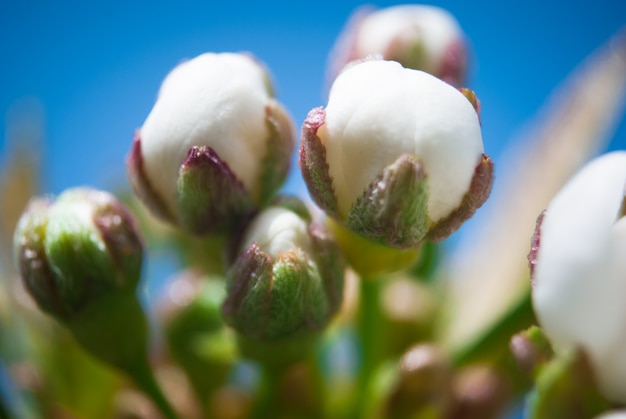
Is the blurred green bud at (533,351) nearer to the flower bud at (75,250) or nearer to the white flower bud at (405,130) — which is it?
the white flower bud at (405,130)

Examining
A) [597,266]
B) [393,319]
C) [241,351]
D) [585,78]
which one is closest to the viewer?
[597,266]

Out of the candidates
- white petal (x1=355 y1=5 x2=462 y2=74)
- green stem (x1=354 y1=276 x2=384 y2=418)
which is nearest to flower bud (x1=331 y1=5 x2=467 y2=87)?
white petal (x1=355 y1=5 x2=462 y2=74)

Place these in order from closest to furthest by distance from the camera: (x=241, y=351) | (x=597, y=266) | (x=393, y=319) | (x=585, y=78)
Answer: (x=597, y=266), (x=241, y=351), (x=393, y=319), (x=585, y=78)

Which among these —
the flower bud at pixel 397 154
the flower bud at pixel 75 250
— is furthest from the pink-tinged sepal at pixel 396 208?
the flower bud at pixel 75 250

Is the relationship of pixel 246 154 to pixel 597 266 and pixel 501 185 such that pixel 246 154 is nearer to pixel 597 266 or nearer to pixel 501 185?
pixel 597 266

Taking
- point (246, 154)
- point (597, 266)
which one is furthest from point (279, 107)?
point (597, 266)

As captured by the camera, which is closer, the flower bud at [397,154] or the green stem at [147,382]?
the flower bud at [397,154]
